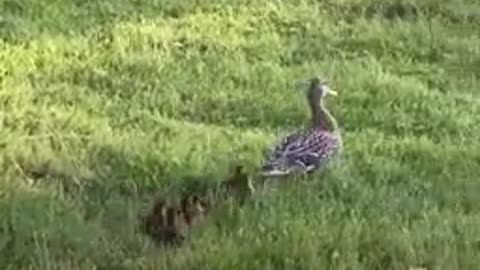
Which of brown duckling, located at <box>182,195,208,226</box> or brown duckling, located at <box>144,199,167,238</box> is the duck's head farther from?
brown duckling, located at <box>144,199,167,238</box>

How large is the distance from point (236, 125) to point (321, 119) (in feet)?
4.68

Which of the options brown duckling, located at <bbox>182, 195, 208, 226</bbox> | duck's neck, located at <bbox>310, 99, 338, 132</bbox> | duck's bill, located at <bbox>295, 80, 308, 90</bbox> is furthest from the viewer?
duck's bill, located at <bbox>295, 80, 308, 90</bbox>

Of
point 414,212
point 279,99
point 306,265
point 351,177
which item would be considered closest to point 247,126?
point 279,99

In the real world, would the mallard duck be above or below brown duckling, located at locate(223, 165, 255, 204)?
below

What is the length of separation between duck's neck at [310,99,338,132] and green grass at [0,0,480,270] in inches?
9.3

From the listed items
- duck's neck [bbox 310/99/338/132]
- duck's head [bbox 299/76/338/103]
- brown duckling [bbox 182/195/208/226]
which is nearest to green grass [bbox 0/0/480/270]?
brown duckling [bbox 182/195/208/226]

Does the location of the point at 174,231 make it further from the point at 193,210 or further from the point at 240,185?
the point at 240,185

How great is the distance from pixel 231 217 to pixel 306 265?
0.90 metres

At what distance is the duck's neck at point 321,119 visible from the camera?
974 cm

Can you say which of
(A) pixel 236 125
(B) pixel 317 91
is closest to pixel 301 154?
(B) pixel 317 91

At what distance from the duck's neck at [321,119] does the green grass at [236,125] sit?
0.24 m

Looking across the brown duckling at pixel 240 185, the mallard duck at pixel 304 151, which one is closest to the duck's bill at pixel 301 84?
the mallard duck at pixel 304 151

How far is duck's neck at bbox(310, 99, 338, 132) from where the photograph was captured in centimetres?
974

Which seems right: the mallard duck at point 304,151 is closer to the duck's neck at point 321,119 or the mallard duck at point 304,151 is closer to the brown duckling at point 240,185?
the duck's neck at point 321,119
